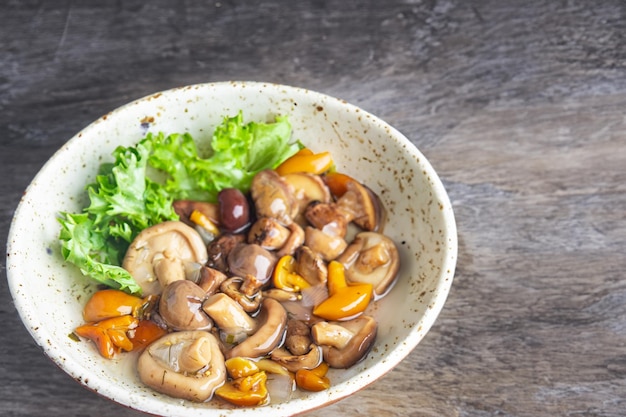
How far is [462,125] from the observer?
11.9ft

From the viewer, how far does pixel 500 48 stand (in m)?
3.93

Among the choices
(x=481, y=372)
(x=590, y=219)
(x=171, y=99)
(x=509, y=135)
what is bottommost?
(x=481, y=372)

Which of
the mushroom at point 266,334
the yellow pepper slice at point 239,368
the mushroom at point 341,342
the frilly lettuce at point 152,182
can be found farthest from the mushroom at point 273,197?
the yellow pepper slice at point 239,368

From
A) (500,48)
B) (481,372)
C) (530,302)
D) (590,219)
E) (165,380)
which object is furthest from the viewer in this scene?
(500,48)

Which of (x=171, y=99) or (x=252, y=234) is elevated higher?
(x=171, y=99)

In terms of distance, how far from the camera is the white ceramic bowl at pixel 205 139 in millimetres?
2396

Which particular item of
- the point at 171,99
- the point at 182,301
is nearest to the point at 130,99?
the point at 171,99

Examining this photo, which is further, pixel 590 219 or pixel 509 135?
pixel 509 135

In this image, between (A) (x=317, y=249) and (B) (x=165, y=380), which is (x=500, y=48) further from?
(B) (x=165, y=380)

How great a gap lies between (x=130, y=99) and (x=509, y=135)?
1784 millimetres

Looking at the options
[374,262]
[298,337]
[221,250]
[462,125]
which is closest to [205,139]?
[221,250]

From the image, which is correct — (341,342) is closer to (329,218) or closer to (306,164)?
(329,218)

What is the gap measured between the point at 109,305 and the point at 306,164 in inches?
35.9

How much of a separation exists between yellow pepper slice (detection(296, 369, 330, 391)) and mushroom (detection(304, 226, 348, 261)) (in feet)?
1.59
